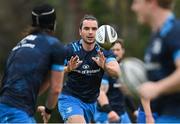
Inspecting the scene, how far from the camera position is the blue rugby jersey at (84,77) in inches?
470

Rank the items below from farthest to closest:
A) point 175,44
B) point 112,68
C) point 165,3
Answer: point 112,68
point 165,3
point 175,44

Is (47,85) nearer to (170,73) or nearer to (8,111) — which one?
(8,111)

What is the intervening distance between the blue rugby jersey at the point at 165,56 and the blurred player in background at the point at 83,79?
411 cm

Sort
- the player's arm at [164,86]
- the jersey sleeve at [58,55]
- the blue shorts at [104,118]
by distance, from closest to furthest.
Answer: the player's arm at [164,86], the jersey sleeve at [58,55], the blue shorts at [104,118]

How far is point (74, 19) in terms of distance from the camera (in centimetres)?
3684

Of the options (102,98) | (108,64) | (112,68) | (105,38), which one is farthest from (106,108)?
(112,68)

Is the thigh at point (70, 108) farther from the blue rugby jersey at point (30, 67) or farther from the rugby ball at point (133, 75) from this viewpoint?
the rugby ball at point (133, 75)

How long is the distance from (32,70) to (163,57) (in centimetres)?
165

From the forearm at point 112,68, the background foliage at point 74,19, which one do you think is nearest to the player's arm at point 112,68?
the forearm at point 112,68

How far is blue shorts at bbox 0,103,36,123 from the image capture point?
855 centimetres

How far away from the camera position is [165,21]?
741 centimetres

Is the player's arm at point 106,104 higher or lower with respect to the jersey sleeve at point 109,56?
lower

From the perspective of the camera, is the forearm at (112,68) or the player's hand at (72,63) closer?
the player's hand at (72,63)

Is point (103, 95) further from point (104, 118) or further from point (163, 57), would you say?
point (163, 57)
